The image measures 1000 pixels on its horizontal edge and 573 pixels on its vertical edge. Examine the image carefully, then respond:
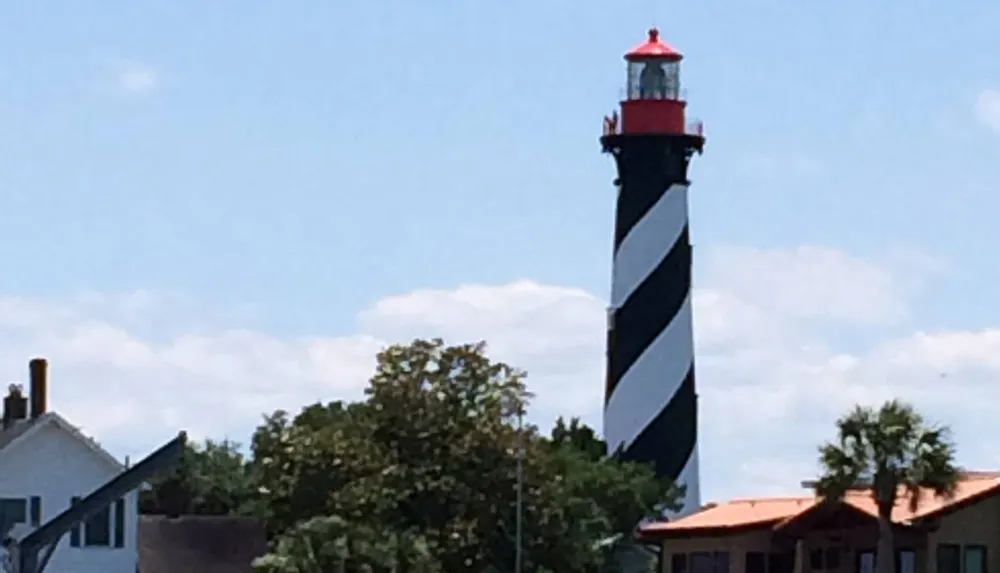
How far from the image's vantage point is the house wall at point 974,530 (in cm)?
7294

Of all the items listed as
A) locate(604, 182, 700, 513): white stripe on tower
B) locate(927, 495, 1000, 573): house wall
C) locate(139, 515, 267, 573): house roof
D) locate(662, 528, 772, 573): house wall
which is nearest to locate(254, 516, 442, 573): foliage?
locate(662, 528, 772, 573): house wall

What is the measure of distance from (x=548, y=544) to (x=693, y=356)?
71.4 ft

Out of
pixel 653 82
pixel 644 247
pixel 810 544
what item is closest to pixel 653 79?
pixel 653 82

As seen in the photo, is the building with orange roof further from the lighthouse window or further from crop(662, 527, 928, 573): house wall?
the lighthouse window

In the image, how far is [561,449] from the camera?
9100 cm

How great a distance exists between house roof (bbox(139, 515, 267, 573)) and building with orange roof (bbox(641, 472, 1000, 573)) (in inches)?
413

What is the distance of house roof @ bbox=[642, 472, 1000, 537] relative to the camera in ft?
240

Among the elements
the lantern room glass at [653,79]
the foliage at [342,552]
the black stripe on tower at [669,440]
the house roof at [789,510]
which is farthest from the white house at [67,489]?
the lantern room glass at [653,79]

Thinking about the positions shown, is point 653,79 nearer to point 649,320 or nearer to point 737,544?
point 649,320

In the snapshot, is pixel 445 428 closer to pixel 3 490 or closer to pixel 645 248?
pixel 3 490

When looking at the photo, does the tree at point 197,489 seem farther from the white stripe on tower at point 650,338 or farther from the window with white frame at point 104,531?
the window with white frame at point 104,531

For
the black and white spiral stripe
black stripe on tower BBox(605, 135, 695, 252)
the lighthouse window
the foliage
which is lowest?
the foliage

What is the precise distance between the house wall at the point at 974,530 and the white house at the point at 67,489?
717 inches

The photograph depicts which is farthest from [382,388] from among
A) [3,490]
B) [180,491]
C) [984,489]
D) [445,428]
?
[180,491]
